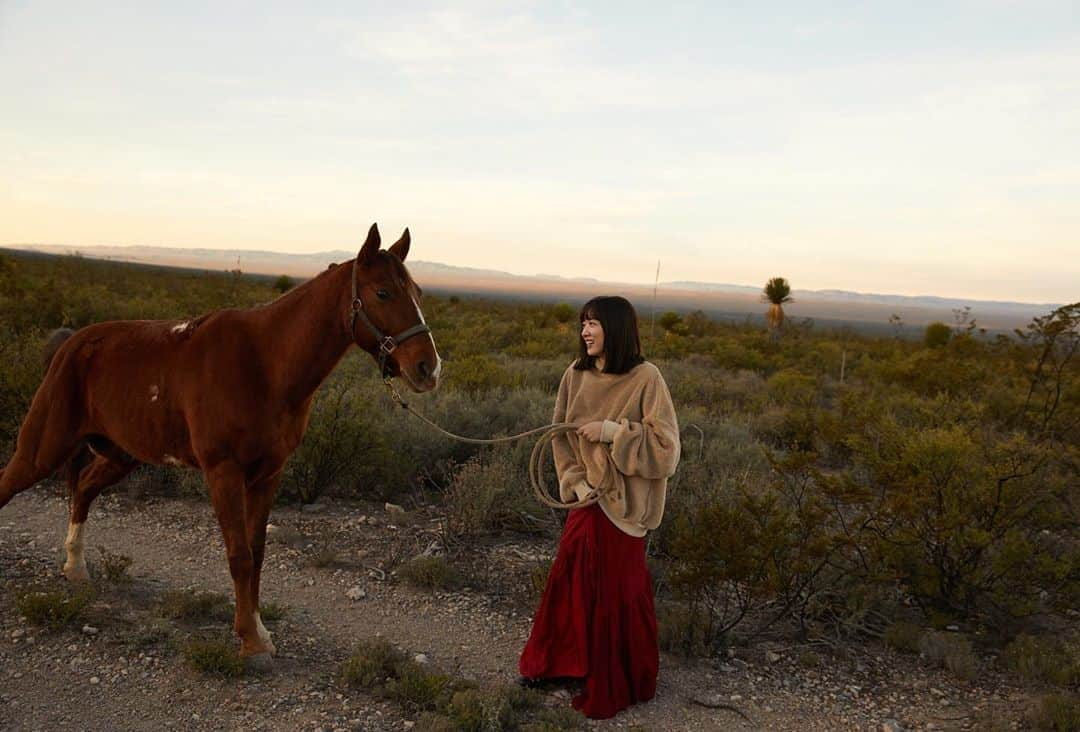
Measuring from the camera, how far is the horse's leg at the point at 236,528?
141 inches

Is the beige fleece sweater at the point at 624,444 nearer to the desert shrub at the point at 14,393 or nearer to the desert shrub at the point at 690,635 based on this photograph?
the desert shrub at the point at 690,635

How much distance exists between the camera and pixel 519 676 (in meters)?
4.00

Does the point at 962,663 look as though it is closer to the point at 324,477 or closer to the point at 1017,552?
the point at 1017,552

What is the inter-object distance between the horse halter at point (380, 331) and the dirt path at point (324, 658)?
175cm

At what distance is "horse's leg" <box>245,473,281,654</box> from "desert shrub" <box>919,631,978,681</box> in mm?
3894

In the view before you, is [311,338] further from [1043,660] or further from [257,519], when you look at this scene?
[1043,660]

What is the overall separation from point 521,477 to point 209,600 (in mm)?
2959

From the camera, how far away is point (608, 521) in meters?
3.76

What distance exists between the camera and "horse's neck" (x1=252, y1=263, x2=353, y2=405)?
11.8 ft

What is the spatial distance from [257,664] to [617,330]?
2538 mm

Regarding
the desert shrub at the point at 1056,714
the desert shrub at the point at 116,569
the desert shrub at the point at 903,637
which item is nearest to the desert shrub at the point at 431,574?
the desert shrub at the point at 116,569

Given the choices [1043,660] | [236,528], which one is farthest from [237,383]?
[1043,660]

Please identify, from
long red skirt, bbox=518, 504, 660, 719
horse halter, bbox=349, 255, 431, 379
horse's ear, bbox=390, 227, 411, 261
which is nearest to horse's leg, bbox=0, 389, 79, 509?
horse halter, bbox=349, 255, 431, 379

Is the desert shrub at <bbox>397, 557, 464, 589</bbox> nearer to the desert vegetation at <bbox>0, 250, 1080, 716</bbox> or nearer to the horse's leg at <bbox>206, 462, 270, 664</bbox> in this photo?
the desert vegetation at <bbox>0, 250, 1080, 716</bbox>
